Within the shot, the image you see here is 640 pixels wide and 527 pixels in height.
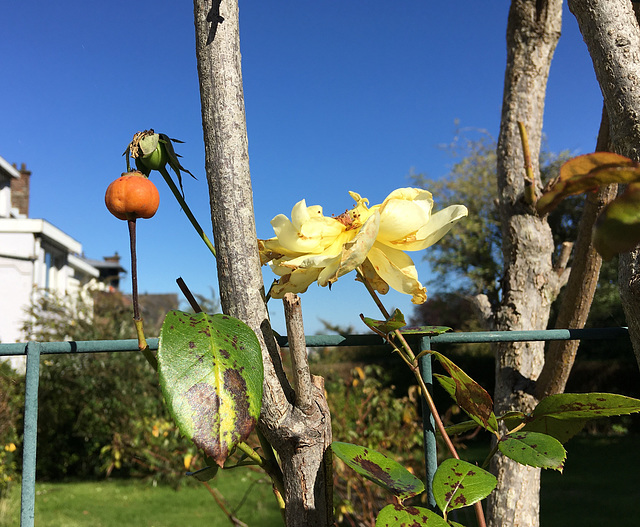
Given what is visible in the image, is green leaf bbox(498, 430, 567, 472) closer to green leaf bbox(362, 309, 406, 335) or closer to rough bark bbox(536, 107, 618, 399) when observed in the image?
green leaf bbox(362, 309, 406, 335)

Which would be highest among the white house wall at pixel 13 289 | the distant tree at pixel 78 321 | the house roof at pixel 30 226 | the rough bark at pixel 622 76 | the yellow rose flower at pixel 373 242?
the house roof at pixel 30 226

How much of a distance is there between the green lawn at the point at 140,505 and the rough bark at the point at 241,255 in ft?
12.0

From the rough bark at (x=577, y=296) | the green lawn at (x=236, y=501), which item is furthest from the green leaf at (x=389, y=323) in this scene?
the green lawn at (x=236, y=501)

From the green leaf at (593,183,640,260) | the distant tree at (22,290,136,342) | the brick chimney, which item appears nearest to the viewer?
the green leaf at (593,183,640,260)

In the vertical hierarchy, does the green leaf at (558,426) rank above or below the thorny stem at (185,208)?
below

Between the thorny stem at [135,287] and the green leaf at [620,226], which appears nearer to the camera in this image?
the green leaf at [620,226]

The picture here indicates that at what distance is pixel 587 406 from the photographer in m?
0.68

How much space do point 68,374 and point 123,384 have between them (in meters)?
0.66

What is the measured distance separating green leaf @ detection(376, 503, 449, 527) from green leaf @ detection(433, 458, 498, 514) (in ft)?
0.09

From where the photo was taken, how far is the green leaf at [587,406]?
66 centimetres

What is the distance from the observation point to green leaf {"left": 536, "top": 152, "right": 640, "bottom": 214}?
0.96ft

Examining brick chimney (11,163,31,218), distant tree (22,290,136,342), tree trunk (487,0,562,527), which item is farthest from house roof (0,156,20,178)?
tree trunk (487,0,562,527)

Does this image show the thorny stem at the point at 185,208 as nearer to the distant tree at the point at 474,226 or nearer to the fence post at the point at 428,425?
the fence post at the point at 428,425

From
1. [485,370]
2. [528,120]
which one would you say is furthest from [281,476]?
[485,370]
